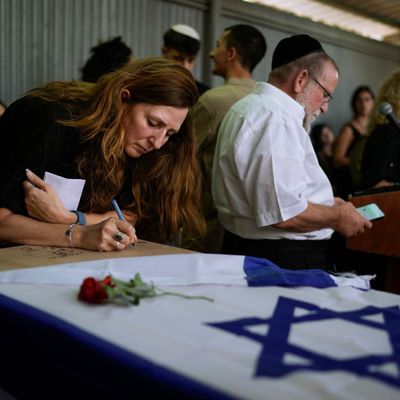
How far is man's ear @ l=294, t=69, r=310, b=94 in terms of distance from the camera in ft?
6.93

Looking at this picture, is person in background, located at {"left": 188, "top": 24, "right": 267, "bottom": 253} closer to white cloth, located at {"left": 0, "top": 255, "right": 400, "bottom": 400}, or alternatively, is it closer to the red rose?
white cloth, located at {"left": 0, "top": 255, "right": 400, "bottom": 400}

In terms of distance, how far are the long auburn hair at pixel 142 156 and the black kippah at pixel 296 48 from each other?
0.51m

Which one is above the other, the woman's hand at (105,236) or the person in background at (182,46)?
the person in background at (182,46)

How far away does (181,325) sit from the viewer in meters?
0.90

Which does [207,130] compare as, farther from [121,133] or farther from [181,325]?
[181,325]

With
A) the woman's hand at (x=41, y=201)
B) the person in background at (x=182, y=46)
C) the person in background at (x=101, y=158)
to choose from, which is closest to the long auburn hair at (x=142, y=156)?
the person in background at (x=101, y=158)

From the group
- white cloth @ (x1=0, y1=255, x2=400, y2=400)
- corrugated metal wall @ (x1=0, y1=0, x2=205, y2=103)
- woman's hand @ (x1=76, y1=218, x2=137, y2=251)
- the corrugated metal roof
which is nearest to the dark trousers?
woman's hand @ (x1=76, y1=218, x2=137, y2=251)

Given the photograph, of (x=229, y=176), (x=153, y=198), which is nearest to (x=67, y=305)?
(x=153, y=198)

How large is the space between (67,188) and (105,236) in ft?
0.86

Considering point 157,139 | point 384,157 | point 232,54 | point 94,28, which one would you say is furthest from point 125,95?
point 94,28

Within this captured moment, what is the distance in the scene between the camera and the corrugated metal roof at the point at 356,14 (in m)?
6.06

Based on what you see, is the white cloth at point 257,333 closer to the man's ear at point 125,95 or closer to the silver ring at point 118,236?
the silver ring at point 118,236

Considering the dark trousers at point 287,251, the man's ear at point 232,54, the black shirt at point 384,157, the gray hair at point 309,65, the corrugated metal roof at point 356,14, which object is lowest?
the dark trousers at point 287,251

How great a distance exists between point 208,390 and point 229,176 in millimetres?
1413
